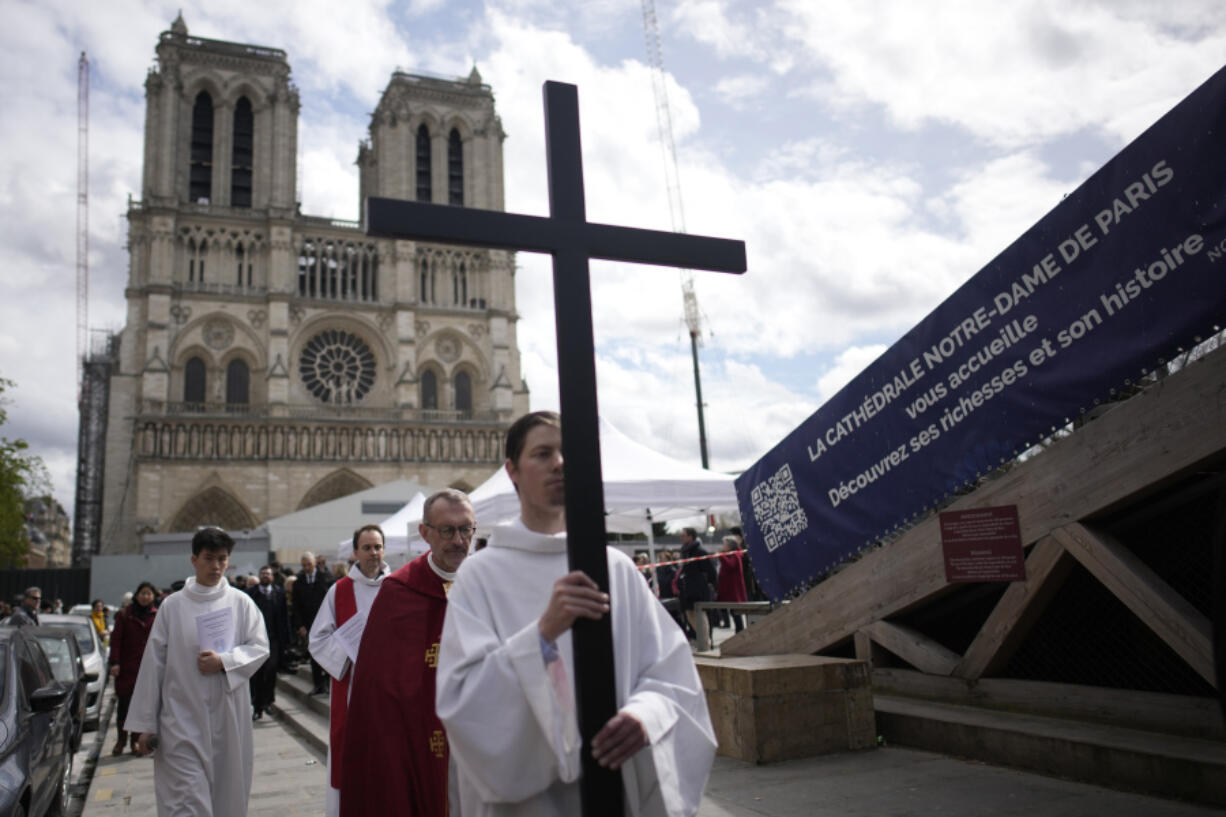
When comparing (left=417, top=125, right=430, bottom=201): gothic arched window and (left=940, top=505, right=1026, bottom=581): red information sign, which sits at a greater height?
(left=417, top=125, right=430, bottom=201): gothic arched window

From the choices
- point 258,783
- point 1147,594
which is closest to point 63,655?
point 258,783

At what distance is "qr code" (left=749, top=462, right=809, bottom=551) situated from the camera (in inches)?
240

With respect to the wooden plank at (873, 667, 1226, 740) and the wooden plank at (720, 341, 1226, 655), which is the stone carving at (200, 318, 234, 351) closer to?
the wooden plank at (720, 341, 1226, 655)

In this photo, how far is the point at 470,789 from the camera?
1.98 m

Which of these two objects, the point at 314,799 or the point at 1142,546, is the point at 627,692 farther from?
the point at 314,799

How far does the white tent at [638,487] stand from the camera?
398 inches

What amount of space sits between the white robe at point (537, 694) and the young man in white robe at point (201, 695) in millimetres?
2741

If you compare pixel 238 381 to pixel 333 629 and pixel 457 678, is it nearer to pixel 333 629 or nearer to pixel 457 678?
pixel 333 629

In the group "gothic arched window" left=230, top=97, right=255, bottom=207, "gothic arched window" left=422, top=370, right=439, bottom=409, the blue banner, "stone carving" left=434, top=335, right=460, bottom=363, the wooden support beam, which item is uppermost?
"gothic arched window" left=230, top=97, right=255, bottom=207

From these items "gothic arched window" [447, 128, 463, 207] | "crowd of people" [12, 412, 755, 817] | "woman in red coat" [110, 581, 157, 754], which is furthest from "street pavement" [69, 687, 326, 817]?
"gothic arched window" [447, 128, 463, 207]

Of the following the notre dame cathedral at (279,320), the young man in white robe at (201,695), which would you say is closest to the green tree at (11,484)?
the notre dame cathedral at (279,320)

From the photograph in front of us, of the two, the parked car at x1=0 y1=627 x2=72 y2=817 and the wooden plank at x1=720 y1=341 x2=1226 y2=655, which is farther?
the parked car at x1=0 y1=627 x2=72 y2=817

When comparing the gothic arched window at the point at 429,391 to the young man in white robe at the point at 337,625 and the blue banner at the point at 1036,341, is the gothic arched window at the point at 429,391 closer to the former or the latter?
the blue banner at the point at 1036,341

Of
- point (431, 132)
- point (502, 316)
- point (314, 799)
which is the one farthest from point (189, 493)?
point (314, 799)
